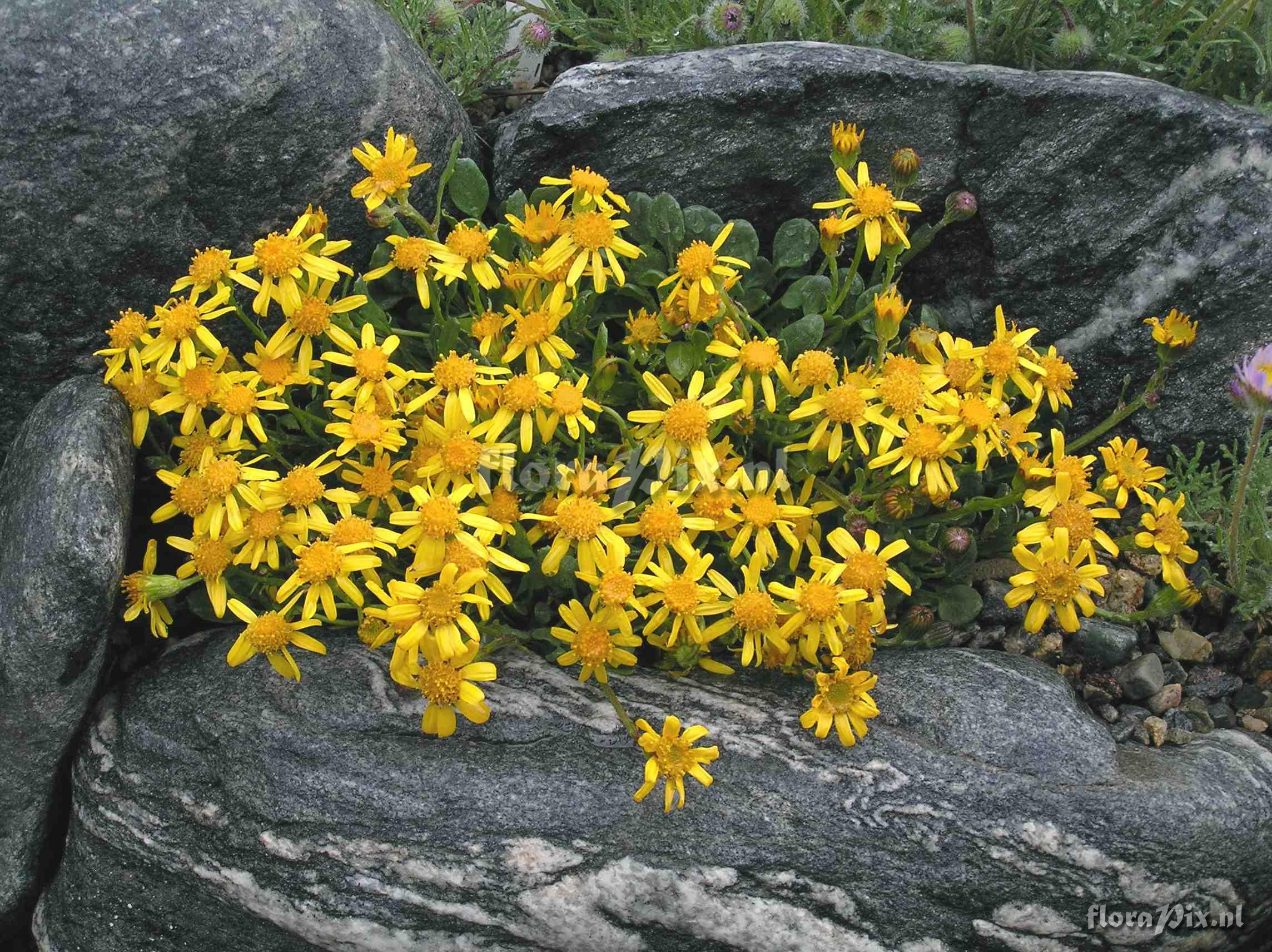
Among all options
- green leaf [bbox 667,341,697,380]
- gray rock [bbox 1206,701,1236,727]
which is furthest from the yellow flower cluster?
gray rock [bbox 1206,701,1236,727]

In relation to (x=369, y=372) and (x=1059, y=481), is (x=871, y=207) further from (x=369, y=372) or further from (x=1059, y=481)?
(x=369, y=372)

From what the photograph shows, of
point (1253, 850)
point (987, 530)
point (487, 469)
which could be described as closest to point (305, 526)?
point (487, 469)

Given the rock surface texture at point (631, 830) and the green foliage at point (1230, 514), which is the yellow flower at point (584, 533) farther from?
the green foliage at point (1230, 514)

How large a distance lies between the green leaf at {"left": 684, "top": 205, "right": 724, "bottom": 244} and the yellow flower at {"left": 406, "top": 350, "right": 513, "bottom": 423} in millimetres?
820

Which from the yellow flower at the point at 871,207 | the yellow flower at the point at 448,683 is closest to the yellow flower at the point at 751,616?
the yellow flower at the point at 448,683

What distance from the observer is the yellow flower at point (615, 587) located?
2.49 m

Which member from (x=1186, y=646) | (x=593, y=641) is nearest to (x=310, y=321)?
(x=593, y=641)

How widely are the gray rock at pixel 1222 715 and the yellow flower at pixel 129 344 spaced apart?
294 centimetres

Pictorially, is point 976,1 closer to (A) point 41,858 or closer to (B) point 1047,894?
(B) point 1047,894

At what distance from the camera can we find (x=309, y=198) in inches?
126

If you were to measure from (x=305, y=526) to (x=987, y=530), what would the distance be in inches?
68.3

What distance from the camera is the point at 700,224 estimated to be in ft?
10.6

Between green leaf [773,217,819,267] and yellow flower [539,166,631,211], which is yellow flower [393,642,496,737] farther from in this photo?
green leaf [773,217,819,267]

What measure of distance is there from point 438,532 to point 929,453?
1.16 m
